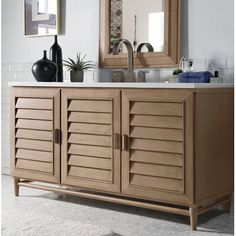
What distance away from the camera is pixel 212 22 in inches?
140

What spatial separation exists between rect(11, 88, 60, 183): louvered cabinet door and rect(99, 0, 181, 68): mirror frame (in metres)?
0.62

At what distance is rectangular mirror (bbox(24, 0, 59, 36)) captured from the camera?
4.43 meters

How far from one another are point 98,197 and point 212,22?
146 centimetres

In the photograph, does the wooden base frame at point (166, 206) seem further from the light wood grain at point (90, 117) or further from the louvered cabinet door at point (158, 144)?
the light wood grain at point (90, 117)

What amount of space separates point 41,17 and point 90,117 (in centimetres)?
144

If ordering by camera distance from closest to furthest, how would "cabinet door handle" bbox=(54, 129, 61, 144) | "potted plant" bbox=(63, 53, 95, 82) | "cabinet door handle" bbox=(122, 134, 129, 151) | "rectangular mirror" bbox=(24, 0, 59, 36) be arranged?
"cabinet door handle" bbox=(122, 134, 129, 151) < "cabinet door handle" bbox=(54, 129, 61, 144) < "potted plant" bbox=(63, 53, 95, 82) < "rectangular mirror" bbox=(24, 0, 59, 36)

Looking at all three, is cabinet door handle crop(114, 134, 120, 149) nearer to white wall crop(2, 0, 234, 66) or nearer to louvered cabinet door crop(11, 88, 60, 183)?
louvered cabinet door crop(11, 88, 60, 183)

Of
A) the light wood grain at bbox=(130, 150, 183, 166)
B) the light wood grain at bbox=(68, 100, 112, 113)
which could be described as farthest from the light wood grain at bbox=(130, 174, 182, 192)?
the light wood grain at bbox=(68, 100, 112, 113)

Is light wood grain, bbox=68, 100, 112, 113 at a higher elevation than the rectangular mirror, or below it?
below

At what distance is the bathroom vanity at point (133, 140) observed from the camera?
309 centimetres

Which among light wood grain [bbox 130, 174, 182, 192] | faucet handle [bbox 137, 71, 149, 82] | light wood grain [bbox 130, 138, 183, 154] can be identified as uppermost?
faucet handle [bbox 137, 71, 149, 82]

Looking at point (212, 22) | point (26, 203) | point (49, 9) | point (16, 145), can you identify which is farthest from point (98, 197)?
point (49, 9)

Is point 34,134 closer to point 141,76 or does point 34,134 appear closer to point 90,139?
point 90,139

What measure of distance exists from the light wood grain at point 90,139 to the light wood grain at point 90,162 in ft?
0.34
